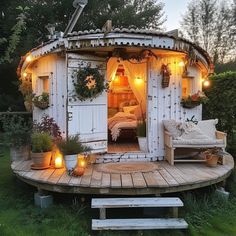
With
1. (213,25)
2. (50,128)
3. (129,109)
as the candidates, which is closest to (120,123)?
(129,109)

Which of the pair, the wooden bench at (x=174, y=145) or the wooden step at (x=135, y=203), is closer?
the wooden step at (x=135, y=203)

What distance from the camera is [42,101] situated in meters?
6.63

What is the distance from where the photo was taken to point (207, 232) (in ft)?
13.8

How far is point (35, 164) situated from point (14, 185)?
2.67ft

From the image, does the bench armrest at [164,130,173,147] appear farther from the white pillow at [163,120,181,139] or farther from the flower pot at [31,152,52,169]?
the flower pot at [31,152,52,169]

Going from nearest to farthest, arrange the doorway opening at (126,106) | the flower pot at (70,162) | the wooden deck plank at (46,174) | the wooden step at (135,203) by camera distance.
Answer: the wooden step at (135,203), the wooden deck plank at (46,174), the flower pot at (70,162), the doorway opening at (126,106)

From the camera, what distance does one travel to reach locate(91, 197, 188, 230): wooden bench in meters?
4.13

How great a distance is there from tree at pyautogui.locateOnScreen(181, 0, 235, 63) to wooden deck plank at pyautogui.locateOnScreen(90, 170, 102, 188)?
A: 13778 millimetres

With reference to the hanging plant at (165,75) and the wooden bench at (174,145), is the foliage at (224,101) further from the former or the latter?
the hanging plant at (165,75)

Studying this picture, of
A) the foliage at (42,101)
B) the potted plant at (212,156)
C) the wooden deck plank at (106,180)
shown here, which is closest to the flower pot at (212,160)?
the potted plant at (212,156)

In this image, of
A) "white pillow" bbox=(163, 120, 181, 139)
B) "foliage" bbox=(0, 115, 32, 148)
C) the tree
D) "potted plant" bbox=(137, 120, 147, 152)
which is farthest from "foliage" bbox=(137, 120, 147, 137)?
the tree

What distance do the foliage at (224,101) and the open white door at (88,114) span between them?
3252mm

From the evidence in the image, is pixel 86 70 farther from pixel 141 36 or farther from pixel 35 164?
pixel 35 164

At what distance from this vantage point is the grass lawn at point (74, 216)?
4227 mm
